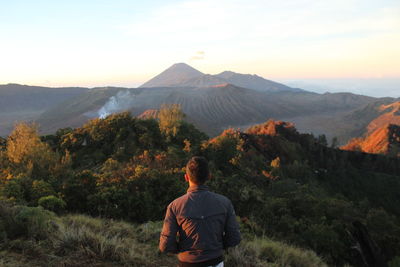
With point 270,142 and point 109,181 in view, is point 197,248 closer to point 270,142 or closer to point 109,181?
point 109,181

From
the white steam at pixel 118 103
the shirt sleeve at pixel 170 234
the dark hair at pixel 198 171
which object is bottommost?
the shirt sleeve at pixel 170 234

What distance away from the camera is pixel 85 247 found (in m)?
5.04

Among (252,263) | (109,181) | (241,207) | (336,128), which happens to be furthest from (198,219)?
(336,128)

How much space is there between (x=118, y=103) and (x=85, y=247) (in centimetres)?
15000

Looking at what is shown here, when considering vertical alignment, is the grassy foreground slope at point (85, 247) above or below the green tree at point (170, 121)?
below

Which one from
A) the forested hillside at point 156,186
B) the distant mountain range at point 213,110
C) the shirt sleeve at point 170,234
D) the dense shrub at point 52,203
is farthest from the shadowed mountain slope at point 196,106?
the shirt sleeve at point 170,234

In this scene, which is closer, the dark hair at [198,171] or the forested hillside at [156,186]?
the dark hair at [198,171]

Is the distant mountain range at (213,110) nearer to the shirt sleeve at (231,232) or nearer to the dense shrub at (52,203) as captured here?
the dense shrub at (52,203)

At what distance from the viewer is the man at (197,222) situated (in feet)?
9.98

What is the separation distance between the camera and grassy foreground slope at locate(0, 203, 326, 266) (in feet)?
15.9

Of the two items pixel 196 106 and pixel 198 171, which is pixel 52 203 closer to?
pixel 198 171

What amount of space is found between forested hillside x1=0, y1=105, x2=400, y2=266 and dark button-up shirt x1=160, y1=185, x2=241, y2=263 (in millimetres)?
5484

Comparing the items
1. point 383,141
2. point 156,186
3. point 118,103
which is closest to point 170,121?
point 156,186

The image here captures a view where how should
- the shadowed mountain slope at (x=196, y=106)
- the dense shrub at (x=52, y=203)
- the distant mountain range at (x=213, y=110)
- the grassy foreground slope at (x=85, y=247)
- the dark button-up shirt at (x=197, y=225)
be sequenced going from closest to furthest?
the dark button-up shirt at (x=197, y=225) < the grassy foreground slope at (x=85, y=247) < the dense shrub at (x=52, y=203) < the distant mountain range at (x=213, y=110) < the shadowed mountain slope at (x=196, y=106)
